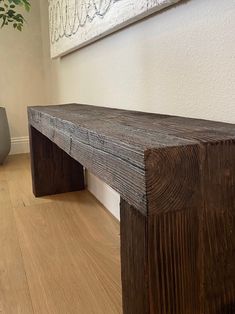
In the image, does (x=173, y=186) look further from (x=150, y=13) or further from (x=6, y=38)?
(x=6, y=38)

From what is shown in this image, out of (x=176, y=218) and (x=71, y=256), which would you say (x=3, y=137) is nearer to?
(x=71, y=256)

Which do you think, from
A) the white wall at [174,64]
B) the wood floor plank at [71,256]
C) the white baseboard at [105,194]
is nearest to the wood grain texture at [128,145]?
the white wall at [174,64]

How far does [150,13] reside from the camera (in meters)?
0.92

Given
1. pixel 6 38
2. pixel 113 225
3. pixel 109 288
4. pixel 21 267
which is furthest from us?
pixel 6 38

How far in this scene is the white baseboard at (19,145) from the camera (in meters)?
2.71

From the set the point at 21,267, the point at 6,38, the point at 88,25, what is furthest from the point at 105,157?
the point at 6,38

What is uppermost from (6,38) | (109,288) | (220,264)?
(6,38)

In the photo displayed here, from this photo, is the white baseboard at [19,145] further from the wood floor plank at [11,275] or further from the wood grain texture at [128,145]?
the wood grain texture at [128,145]

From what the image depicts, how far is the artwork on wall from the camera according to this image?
0.95m

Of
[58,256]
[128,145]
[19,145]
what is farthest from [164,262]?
[19,145]

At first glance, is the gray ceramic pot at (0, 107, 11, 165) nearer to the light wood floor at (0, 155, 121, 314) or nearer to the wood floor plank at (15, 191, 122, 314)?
the light wood floor at (0, 155, 121, 314)

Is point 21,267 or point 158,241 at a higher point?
point 158,241

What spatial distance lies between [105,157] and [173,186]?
0.56 feet

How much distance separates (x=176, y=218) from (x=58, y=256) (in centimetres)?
72
